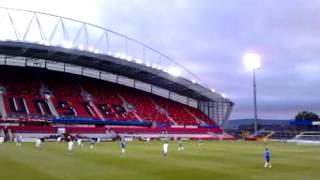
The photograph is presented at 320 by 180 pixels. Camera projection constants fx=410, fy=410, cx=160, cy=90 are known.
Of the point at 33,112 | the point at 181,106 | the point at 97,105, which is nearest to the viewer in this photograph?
the point at 33,112

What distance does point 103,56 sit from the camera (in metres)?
85.7

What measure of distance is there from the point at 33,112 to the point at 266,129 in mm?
67979

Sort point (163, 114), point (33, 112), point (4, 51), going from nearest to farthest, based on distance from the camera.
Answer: point (4, 51), point (33, 112), point (163, 114)

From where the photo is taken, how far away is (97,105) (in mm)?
102625

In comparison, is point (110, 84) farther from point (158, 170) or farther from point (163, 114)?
point (158, 170)

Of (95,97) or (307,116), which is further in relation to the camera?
(307,116)

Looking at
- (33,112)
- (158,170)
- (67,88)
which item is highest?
(67,88)

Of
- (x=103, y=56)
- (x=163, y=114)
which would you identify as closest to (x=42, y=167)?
(x=103, y=56)

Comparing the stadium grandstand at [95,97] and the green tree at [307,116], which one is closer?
the stadium grandstand at [95,97]

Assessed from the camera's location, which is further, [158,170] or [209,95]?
[209,95]

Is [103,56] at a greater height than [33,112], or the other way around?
[103,56]

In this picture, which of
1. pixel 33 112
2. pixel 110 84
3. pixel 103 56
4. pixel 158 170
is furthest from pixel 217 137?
pixel 158 170

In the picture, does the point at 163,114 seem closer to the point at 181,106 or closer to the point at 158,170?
the point at 181,106

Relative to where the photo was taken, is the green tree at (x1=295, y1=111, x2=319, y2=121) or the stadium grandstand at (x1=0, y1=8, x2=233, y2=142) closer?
the stadium grandstand at (x1=0, y1=8, x2=233, y2=142)
